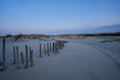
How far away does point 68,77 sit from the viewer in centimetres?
696

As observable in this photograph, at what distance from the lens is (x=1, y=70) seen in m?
8.05

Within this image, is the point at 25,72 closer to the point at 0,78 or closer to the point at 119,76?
the point at 0,78

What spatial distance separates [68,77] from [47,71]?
1.65 m

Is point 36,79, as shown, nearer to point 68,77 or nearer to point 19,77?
point 19,77

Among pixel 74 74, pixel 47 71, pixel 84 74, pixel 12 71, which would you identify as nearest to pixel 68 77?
pixel 74 74

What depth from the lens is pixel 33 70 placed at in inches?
320

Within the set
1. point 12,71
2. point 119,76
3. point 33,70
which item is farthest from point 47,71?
point 119,76

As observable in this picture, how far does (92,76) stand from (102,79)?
23.8 inches

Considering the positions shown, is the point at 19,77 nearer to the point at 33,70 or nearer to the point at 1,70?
the point at 33,70

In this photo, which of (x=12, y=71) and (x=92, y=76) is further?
(x=12, y=71)

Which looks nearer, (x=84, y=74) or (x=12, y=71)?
(x=84, y=74)

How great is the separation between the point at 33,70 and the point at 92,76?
12.4 ft

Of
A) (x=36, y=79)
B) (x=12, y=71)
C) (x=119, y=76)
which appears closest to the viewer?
(x=36, y=79)

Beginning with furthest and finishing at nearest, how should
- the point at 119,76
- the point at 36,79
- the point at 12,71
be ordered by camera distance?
the point at 12,71
the point at 119,76
the point at 36,79
